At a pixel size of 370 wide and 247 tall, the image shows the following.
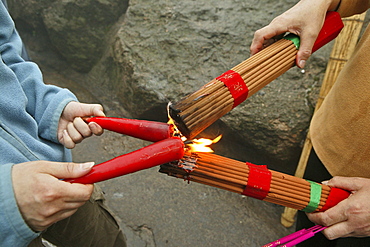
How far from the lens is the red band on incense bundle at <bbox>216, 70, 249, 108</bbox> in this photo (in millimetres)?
982

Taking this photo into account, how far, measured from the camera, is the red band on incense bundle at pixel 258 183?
976mm

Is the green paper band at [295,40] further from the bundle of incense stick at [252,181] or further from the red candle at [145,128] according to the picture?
the red candle at [145,128]

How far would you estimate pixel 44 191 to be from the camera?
714 mm

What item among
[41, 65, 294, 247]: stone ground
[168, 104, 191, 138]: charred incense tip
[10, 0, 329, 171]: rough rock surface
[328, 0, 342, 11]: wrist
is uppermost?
[328, 0, 342, 11]: wrist

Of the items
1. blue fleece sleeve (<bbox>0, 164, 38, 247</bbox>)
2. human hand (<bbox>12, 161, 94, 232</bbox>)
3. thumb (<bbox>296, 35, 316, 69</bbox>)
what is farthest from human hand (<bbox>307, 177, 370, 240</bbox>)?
blue fleece sleeve (<bbox>0, 164, 38, 247</bbox>)

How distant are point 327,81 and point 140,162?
166cm

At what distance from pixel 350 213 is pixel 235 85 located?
615 millimetres

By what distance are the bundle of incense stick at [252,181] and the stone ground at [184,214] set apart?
116 centimetres

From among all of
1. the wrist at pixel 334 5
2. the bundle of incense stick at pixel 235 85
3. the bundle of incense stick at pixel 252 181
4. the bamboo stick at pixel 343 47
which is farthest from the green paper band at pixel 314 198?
the bamboo stick at pixel 343 47

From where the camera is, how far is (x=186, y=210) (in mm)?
2236

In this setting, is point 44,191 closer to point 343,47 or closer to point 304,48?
point 304,48

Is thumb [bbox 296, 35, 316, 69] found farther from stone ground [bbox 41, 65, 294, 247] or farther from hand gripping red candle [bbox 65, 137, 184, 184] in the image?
stone ground [bbox 41, 65, 294, 247]

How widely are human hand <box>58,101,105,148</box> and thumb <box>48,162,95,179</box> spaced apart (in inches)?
9.1

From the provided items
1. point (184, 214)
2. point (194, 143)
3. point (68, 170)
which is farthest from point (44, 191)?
point (184, 214)
